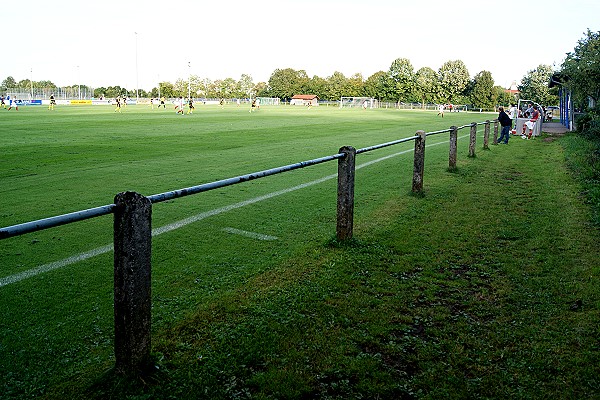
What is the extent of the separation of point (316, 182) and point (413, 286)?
599cm

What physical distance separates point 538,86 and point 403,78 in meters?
38.8

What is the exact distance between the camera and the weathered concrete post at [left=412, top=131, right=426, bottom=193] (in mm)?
9547

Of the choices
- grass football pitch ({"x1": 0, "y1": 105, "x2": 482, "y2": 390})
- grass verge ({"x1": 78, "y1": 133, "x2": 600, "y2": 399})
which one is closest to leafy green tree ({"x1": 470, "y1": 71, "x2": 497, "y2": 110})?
grass football pitch ({"x1": 0, "y1": 105, "x2": 482, "y2": 390})

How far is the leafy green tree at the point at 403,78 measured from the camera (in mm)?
125500

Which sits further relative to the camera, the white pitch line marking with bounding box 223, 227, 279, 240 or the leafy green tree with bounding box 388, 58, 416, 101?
the leafy green tree with bounding box 388, 58, 416, 101

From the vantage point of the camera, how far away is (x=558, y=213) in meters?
8.41

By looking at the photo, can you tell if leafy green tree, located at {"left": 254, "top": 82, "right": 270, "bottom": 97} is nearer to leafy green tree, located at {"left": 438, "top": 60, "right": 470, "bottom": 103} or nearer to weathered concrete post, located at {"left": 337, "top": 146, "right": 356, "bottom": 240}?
leafy green tree, located at {"left": 438, "top": 60, "right": 470, "bottom": 103}

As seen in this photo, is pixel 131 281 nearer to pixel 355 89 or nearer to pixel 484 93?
pixel 484 93

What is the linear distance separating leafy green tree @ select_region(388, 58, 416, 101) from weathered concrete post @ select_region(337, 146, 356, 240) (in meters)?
123

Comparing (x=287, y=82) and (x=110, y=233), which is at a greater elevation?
(x=287, y=82)

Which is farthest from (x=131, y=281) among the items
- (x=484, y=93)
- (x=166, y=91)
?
(x=166, y=91)

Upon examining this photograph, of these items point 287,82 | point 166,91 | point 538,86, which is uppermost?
point 287,82

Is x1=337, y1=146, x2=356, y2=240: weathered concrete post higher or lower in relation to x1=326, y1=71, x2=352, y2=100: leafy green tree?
lower

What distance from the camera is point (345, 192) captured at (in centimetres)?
633
